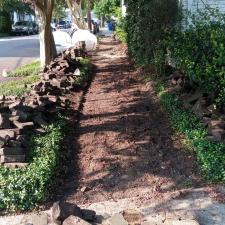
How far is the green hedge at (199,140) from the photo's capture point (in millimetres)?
6148

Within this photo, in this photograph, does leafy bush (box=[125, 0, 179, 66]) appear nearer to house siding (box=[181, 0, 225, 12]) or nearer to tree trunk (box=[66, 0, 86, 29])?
house siding (box=[181, 0, 225, 12])

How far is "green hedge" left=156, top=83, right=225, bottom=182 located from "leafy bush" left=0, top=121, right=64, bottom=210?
201 cm

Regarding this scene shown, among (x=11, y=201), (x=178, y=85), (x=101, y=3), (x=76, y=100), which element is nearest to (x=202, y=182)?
Result: (x=11, y=201)

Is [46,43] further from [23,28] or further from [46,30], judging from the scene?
[23,28]

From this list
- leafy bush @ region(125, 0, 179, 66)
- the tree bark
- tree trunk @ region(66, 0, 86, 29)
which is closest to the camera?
leafy bush @ region(125, 0, 179, 66)

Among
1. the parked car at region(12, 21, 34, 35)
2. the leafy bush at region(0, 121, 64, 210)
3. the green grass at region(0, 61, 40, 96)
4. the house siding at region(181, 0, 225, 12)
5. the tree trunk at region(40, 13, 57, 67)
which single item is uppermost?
the house siding at region(181, 0, 225, 12)

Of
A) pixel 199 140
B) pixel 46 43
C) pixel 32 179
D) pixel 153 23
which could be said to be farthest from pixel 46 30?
pixel 32 179

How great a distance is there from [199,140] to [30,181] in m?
2.62

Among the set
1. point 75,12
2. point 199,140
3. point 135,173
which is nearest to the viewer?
point 135,173

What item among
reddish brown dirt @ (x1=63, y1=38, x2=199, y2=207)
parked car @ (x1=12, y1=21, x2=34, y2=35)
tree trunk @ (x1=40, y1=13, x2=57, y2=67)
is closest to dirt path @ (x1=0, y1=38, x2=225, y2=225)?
reddish brown dirt @ (x1=63, y1=38, x2=199, y2=207)

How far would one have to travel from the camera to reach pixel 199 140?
696 cm

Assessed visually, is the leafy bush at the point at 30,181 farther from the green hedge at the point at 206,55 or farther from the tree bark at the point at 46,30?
the tree bark at the point at 46,30

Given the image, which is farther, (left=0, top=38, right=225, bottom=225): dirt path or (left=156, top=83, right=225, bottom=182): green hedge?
(left=156, top=83, right=225, bottom=182): green hedge

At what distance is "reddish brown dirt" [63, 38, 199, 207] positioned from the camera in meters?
5.96
